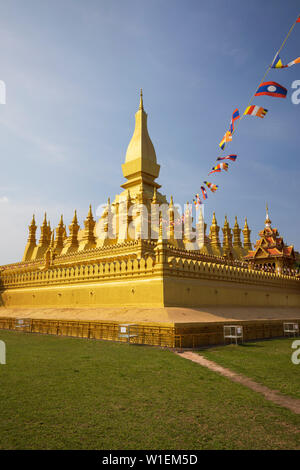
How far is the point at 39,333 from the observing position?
57.0ft

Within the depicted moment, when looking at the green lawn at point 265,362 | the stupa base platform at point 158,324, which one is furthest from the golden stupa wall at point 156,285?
the green lawn at point 265,362

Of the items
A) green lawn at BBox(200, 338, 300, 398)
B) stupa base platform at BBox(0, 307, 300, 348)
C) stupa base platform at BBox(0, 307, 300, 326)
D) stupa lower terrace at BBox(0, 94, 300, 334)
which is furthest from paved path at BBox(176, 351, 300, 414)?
stupa lower terrace at BBox(0, 94, 300, 334)

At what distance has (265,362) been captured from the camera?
10.0 metres

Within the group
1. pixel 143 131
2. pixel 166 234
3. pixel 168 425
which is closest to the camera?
pixel 168 425

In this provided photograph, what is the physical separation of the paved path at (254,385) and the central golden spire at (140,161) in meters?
28.7

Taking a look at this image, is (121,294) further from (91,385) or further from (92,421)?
(92,421)

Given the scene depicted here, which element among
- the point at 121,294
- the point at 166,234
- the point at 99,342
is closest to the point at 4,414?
the point at 99,342

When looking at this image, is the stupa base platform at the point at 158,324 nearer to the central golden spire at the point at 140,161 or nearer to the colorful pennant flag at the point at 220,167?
the colorful pennant flag at the point at 220,167

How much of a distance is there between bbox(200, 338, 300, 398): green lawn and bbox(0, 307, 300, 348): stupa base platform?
956mm

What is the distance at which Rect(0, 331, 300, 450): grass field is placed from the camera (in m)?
4.59

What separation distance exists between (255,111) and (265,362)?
10895mm

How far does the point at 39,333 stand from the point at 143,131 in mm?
29169

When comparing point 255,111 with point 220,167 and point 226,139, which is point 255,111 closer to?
point 226,139
